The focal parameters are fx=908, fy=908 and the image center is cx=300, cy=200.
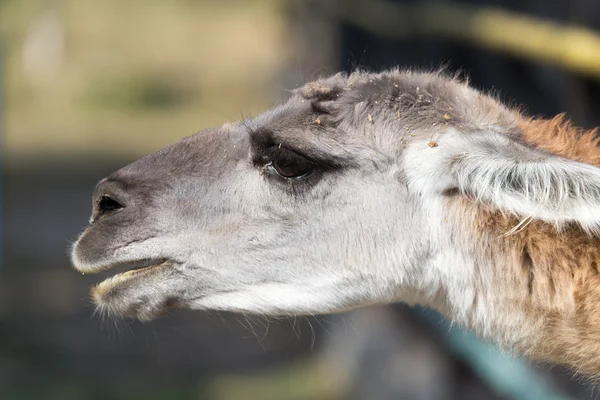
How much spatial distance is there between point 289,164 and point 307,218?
20 cm

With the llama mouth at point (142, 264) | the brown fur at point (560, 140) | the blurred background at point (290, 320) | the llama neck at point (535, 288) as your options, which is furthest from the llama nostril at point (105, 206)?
the brown fur at point (560, 140)

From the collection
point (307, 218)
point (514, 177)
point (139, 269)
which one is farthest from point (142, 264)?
point (514, 177)

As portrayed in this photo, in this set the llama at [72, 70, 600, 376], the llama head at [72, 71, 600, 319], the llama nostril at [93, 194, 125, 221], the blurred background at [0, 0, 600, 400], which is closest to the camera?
the llama at [72, 70, 600, 376]

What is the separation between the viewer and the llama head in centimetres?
312

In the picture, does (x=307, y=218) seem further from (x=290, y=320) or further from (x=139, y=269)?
(x=290, y=320)

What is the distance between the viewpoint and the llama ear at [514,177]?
2.69 meters

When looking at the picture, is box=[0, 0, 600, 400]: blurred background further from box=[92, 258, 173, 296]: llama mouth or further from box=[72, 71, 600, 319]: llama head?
box=[92, 258, 173, 296]: llama mouth

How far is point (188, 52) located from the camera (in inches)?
904

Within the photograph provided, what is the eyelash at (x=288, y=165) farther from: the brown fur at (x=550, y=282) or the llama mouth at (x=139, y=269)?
the brown fur at (x=550, y=282)

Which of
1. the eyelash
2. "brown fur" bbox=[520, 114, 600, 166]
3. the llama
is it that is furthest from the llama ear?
the eyelash

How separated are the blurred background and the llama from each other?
0.99ft

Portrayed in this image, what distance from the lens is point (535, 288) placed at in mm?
2896

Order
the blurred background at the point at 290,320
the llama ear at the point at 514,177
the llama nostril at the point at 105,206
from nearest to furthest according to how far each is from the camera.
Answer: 1. the llama ear at the point at 514,177
2. the llama nostril at the point at 105,206
3. the blurred background at the point at 290,320

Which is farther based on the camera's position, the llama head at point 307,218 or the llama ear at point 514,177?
the llama head at point 307,218
